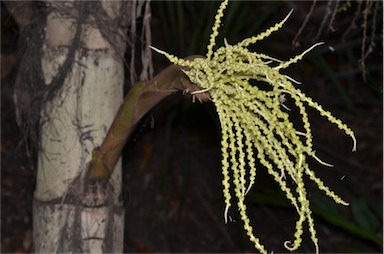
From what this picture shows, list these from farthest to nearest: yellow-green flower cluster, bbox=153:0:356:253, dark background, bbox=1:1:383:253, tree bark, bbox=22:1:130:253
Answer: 1. dark background, bbox=1:1:383:253
2. tree bark, bbox=22:1:130:253
3. yellow-green flower cluster, bbox=153:0:356:253

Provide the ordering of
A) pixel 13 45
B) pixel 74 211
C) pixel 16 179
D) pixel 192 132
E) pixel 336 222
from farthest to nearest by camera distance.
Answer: pixel 192 132 → pixel 16 179 → pixel 336 222 → pixel 13 45 → pixel 74 211

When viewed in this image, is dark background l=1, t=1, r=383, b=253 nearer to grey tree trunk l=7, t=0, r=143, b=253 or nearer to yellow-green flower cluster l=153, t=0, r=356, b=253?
grey tree trunk l=7, t=0, r=143, b=253

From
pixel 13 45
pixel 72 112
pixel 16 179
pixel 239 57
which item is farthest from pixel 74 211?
pixel 16 179

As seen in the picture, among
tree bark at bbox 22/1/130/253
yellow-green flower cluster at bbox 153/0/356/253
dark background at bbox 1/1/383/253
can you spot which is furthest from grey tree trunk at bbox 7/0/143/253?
dark background at bbox 1/1/383/253

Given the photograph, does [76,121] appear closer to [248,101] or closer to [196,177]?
[248,101]

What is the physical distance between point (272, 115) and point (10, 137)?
1.79 meters

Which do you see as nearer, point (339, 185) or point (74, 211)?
point (74, 211)

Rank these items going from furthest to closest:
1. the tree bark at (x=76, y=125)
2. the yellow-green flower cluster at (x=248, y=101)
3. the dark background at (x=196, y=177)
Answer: the dark background at (x=196, y=177) < the tree bark at (x=76, y=125) < the yellow-green flower cluster at (x=248, y=101)

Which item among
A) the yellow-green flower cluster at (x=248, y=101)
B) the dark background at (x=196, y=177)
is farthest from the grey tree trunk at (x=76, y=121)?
the dark background at (x=196, y=177)

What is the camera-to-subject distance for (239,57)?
0.79m

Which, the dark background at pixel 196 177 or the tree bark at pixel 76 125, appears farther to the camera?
the dark background at pixel 196 177

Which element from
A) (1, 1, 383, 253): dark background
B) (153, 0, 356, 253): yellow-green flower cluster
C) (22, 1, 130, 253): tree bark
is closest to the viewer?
(153, 0, 356, 253): yellow-green flower cluster

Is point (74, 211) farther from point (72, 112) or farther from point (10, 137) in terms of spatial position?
point (10, 137)

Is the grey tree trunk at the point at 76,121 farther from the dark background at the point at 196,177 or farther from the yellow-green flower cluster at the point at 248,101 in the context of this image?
the dark background at the point at 196,177
